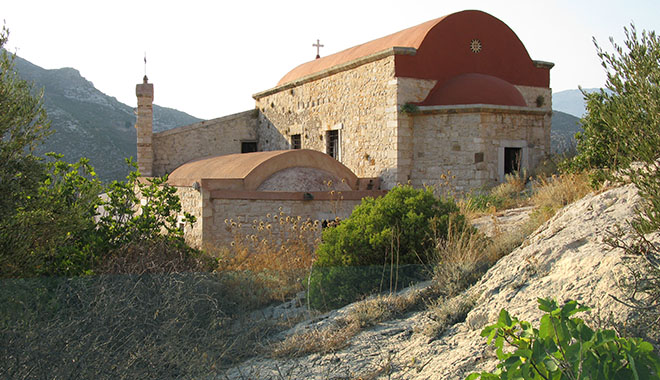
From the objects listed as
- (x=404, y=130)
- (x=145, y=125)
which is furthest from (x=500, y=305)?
(x=145, y=125)

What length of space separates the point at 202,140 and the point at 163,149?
4.31 feet

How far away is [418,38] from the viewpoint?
551 inches

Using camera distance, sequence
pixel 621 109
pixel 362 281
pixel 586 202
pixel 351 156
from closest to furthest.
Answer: pixel 621 109
pixel 586 202
pixel 362 281
pixel 351 156

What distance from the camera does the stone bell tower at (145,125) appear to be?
1761 cm

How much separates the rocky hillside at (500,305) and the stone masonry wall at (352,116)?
842cm

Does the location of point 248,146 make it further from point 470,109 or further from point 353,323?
point 353,323

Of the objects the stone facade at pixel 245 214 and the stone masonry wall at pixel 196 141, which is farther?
the stone masonry wall at pixel 196 141

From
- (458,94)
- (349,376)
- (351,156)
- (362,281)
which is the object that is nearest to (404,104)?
(458,94)

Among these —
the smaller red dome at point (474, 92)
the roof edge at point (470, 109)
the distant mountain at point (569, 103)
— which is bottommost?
the roof edge at point (470, 109)

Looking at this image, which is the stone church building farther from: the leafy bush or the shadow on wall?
the leafy bush

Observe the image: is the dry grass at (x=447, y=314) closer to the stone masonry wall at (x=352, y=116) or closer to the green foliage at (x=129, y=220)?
the green foliage at (x=129, y=220)

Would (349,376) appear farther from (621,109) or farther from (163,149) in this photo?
(163,149)

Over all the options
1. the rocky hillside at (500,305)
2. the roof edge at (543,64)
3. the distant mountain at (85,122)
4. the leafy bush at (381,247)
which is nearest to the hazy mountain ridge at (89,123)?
the distant mountain at (85,122)

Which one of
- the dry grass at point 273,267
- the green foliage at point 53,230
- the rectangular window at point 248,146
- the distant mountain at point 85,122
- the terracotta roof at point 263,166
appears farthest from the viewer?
the distant mountain at point 85,122
